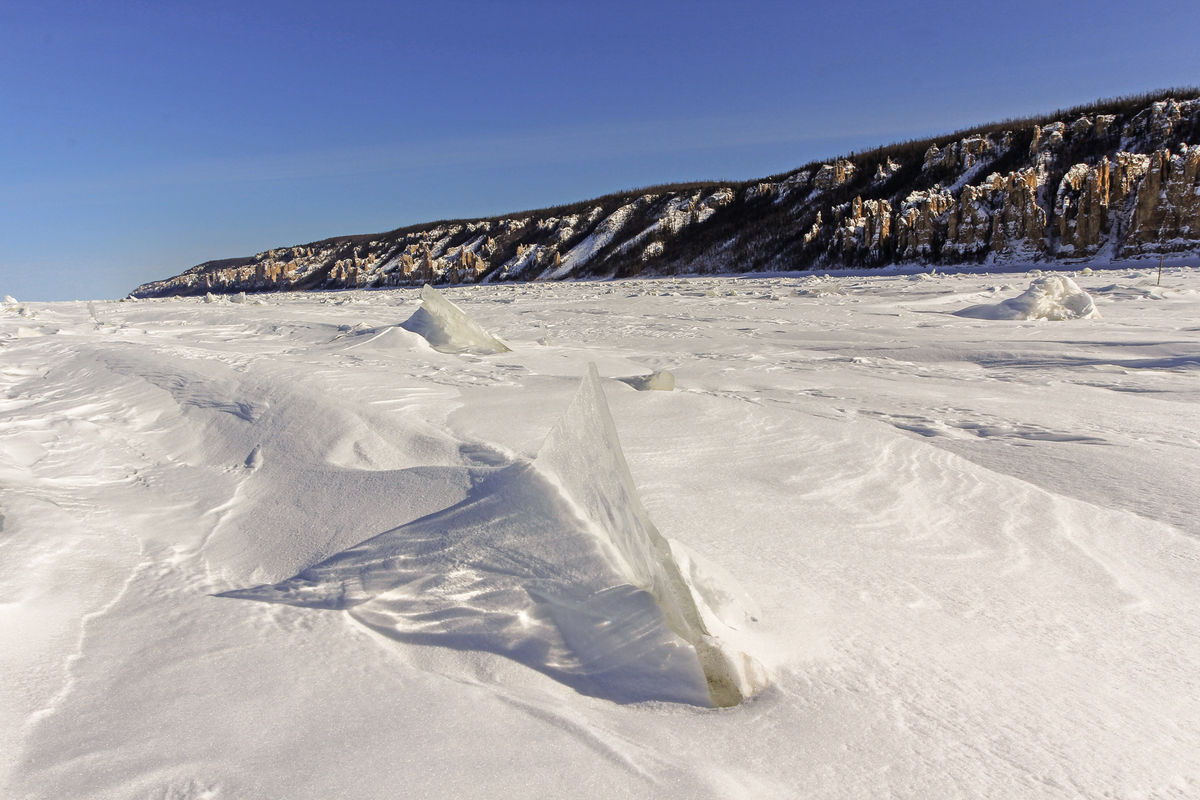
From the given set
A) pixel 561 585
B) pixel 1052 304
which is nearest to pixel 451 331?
pixel 561 585

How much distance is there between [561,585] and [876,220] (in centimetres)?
2768

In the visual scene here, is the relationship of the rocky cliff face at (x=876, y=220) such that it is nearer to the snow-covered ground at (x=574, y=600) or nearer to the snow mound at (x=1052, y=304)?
the snow mound at (x=1052, y=304)

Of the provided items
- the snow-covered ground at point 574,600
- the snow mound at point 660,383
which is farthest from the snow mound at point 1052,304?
the snow mound at point 660,383

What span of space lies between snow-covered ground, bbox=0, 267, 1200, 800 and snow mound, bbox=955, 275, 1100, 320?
404 cm

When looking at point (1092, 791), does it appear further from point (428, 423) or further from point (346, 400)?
point (346, 400)

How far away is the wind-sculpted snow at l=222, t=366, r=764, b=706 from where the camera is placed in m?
1.14

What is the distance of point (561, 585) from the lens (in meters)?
1.32

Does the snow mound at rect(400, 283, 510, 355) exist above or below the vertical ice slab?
above

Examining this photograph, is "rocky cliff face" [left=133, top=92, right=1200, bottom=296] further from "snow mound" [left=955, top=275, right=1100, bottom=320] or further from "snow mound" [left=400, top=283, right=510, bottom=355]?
"snow mound" [left=400, top=283, right=510, bottom=355]

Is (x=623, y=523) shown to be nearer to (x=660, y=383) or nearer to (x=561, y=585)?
(x=561, y=585)

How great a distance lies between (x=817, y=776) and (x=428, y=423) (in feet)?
7.11

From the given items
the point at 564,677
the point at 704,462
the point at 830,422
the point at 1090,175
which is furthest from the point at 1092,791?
the point at 1090,175

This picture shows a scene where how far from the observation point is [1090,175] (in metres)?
19.8

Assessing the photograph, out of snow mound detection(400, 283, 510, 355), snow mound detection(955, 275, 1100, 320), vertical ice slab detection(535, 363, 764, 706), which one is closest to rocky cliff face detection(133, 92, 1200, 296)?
snow mound detection(955, 275, 1100, 320)
